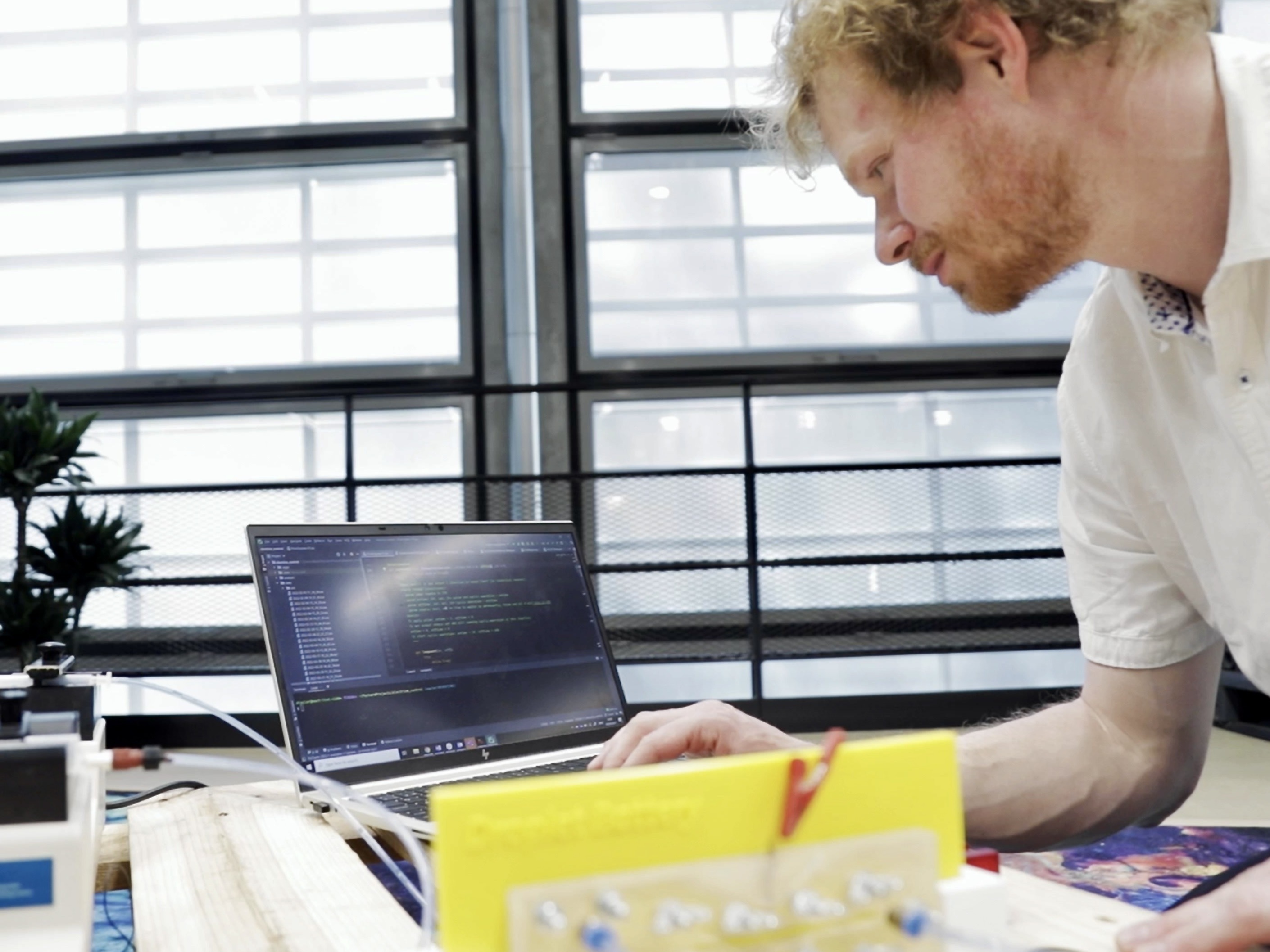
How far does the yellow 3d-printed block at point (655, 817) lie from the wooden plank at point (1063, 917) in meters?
0.11

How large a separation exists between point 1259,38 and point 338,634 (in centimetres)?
410

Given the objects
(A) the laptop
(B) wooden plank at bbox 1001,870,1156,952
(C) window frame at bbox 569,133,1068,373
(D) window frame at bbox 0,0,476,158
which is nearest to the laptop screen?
(A) the laptop

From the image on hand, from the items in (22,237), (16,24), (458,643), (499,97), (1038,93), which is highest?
(16,24)

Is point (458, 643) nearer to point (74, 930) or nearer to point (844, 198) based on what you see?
point (74, 930)

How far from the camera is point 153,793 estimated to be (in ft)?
2.70

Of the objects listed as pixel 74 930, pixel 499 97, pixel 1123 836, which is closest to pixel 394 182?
pixel 499 97

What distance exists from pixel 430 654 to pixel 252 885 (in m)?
0.34

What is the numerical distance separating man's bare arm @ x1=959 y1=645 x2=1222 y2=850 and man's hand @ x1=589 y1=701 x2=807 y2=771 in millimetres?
144

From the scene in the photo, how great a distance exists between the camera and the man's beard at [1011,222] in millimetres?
744

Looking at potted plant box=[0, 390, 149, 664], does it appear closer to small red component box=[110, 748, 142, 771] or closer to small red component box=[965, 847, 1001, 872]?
small red component box=[110, 748, 142, 771]

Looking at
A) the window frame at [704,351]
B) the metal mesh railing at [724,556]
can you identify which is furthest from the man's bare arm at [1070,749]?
the window frame at [704,351]

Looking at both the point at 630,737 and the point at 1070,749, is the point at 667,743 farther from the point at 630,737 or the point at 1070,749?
the point at 1070,749

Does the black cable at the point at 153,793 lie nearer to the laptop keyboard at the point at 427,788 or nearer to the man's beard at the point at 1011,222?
the laptop keyboard at the point at 427,788

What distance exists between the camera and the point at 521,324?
3.63m
